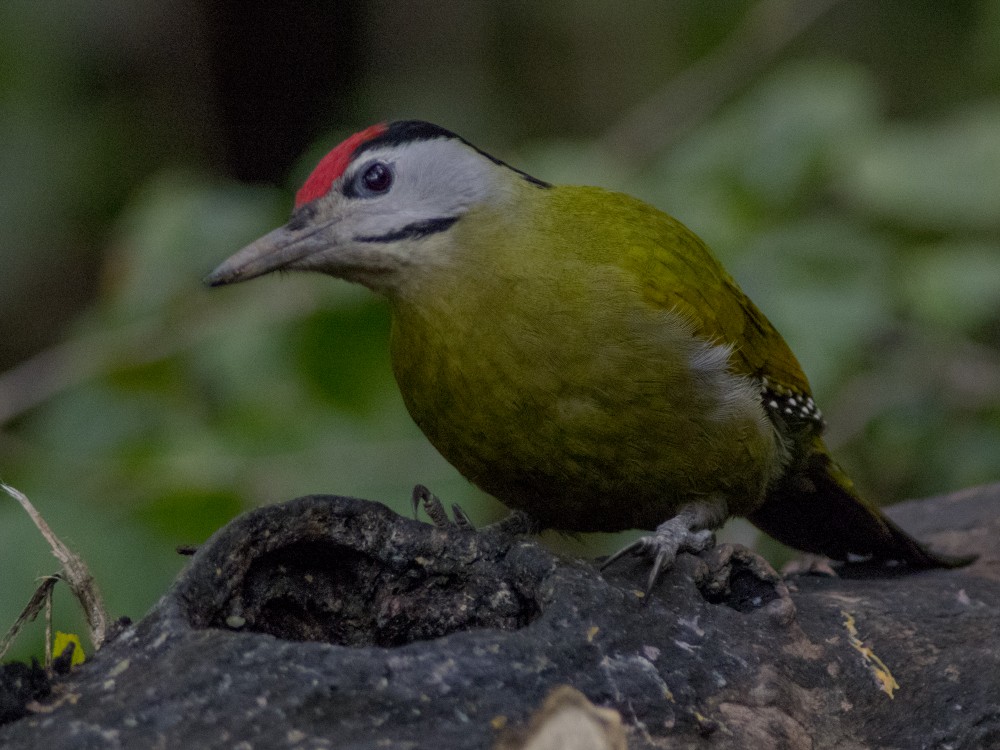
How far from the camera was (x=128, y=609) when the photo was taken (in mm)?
4594

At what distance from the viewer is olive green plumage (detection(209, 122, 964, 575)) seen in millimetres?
3574

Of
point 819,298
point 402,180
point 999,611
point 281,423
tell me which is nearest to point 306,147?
point 281,423

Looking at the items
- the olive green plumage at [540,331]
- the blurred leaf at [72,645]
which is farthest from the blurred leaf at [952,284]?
the blurred leaf at [72,645]

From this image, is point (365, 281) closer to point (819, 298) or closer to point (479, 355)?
point (479, 355)

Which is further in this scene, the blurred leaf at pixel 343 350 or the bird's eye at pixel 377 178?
the blurred leaf at pixel 343 350

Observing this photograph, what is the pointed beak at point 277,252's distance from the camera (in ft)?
11.9

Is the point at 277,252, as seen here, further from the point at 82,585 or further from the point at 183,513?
the point at 183,513

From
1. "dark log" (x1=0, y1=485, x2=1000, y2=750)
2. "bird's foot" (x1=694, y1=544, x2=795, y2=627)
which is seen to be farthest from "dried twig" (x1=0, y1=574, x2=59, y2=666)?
"bird's foot" (x1=694, y1=544, x2=795, y2=627)

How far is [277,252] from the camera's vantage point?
12.0 ft

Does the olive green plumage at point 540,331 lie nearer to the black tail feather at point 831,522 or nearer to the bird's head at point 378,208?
the bird's head at point 378,208

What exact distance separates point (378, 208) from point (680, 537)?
125 cm

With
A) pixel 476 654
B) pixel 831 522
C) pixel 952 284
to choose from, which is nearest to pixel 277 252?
pixel 476 654

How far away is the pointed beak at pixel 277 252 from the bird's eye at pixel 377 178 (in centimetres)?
19

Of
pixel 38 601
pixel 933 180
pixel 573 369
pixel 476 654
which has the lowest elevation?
pixel 476 654
